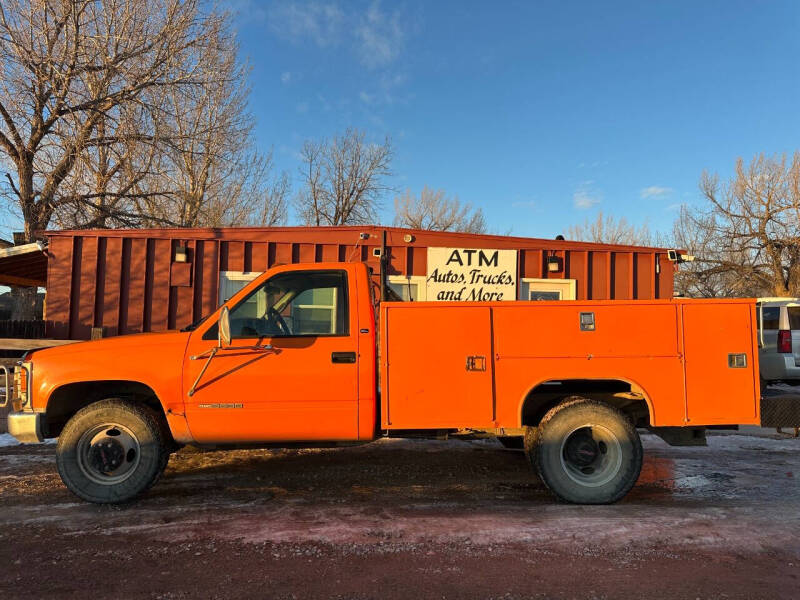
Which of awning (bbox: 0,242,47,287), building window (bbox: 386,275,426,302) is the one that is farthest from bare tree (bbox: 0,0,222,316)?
building window (bbox: 386,275,426,302)

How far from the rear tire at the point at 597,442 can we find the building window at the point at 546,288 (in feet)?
17.7

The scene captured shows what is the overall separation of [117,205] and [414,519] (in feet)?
48.5

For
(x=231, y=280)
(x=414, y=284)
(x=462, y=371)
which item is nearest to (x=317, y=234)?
(x=231, y=280)

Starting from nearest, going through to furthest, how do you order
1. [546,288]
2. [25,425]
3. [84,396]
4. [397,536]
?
1. [397,536]
2. [25,425]
3. [84,396]
4. [546,288]

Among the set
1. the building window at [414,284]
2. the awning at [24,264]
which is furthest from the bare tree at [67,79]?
the building window at [414,284]

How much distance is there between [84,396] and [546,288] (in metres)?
7.66

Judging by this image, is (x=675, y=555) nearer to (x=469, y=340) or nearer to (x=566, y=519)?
(x=566, y=519)

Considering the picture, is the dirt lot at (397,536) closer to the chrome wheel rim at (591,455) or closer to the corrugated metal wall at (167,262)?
the chrome wheel rim at (591,455)

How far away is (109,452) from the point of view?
4094 millimetres

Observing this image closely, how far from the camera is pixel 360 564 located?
307 cm

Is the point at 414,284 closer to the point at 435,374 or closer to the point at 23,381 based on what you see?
the point at 435,374

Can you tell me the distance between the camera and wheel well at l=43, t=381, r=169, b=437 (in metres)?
4.22

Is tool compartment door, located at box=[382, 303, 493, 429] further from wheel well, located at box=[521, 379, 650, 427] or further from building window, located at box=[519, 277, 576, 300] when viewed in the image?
building window, located at box=[519, 277, 576, 300]

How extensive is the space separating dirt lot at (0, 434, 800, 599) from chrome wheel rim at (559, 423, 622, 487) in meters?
0.25
